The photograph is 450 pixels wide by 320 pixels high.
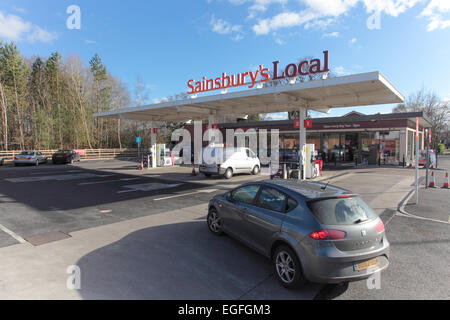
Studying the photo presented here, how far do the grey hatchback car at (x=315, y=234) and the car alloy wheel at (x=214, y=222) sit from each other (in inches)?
43.3

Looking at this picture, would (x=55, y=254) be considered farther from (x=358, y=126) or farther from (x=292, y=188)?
(x=358, y=126)

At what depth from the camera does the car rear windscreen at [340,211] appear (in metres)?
3.45

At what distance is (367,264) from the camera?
133 inches

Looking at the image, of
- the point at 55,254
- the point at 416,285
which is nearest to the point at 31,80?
the point at 55,254

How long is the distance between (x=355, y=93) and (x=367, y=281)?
433 inches

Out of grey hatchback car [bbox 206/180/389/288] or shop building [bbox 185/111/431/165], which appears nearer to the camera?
grey hatchback car [bbox 206/180/389/288]

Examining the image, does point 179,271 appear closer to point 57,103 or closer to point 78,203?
point 78,203

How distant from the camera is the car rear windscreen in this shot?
3453mm

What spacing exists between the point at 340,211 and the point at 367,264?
741mm

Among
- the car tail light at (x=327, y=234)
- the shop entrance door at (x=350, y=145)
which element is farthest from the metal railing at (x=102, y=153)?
the car tail light at (x=327, y=234)

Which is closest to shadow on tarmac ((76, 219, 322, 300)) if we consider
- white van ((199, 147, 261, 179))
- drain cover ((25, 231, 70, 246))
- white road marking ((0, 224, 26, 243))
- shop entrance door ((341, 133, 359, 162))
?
drain cover ((25, 231, 70, 246))

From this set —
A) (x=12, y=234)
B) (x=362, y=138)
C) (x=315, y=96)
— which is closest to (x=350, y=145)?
(x=362, y=138)

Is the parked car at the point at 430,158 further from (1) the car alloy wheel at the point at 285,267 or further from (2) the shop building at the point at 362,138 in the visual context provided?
(1) the car alloy wheel at the point at 285,267

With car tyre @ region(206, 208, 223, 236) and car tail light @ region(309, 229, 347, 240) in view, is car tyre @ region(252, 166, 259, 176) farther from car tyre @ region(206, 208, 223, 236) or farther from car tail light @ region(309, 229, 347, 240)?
car tail light @ region(309, 229, 347, 240)
